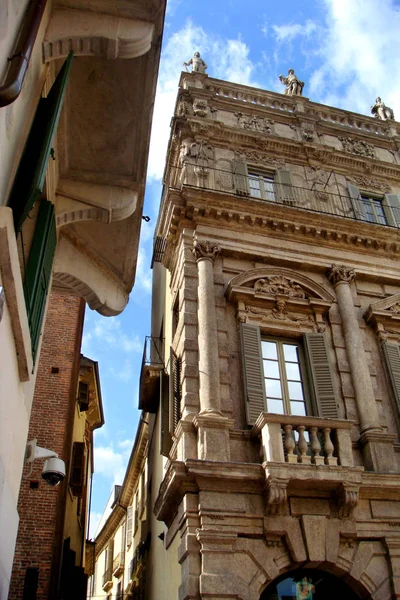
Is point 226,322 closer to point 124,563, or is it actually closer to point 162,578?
point 162,578

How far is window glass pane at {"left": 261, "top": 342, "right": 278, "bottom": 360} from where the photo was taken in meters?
13.1

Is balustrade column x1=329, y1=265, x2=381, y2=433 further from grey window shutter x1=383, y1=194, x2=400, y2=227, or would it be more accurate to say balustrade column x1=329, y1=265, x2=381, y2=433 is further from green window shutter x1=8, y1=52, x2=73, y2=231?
green window shutter x1=8, y1=52, x2=73, y2=231

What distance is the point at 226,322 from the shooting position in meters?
13.2

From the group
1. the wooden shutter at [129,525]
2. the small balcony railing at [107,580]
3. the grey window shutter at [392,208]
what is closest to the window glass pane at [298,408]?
the grey window shutter at [392,208]

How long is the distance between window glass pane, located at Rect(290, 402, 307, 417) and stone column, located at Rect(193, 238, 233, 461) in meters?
1.84

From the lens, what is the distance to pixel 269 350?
1324 centimetres

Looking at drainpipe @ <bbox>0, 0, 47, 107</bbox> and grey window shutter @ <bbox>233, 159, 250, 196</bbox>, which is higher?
grey window shutter @ <bbox>233, 159, 250, 196</bbox>

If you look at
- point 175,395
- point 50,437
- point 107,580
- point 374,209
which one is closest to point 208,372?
point 175,395

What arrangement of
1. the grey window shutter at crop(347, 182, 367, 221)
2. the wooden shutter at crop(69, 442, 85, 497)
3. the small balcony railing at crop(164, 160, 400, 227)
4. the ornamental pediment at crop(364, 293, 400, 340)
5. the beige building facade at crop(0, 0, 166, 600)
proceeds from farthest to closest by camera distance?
the wooden shutter at crop(69, 442, 85, 497), the grey window shutter at crop(347, 182, 367, 221), the small balcony railing at crop(164, 160, 400, 227), the ornamental pediment at crop(364, 293, 400, 340), the beige building facade at crop(0, 0, 166, 600)

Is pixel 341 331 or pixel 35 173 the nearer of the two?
pixel 35 173

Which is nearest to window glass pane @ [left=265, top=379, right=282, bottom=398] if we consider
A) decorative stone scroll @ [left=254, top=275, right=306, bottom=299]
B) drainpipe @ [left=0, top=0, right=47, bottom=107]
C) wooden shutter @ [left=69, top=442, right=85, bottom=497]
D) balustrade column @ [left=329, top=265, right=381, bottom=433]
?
balustrade column @ [left=329, top=265, right=381, bottom=433]

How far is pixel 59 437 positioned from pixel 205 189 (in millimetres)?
7190

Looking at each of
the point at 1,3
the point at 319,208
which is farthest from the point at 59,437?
the point at 1,3

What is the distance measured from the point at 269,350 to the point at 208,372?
1990 millimetres
